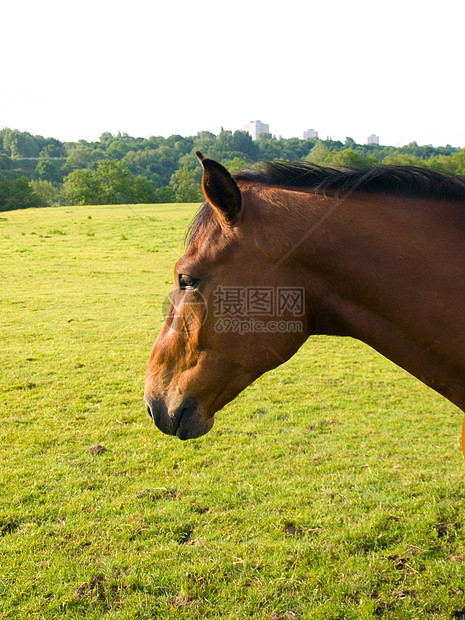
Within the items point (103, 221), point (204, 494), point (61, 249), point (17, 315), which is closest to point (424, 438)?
point (204, 494)

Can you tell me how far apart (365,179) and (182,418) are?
1513mm

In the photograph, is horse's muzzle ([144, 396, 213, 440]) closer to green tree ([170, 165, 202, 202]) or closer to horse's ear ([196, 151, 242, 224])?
horse's ear ([196, 151, 242, 224])

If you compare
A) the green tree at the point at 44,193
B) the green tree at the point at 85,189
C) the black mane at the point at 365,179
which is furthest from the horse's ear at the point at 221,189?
the green tree at the point at 44,193

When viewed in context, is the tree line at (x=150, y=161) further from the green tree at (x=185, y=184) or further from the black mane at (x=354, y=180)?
the black mane at (x=354, y=180)

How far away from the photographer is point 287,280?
2025 millimetres

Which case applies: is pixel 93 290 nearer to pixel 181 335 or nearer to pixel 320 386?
pixel 320 386

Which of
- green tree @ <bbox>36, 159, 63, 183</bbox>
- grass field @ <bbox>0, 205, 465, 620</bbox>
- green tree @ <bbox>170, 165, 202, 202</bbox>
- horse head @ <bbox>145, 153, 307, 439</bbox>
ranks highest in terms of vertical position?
green tree @ <bbox>36, 159, 63, 183</bbox>

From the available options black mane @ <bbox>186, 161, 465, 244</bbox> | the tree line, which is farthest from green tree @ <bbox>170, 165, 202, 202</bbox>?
black mane @ <bbox>186, 161, 465, 244</bbox>

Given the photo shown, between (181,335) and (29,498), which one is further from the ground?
(181,335)

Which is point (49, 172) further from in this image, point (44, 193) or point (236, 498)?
point (236, 498)

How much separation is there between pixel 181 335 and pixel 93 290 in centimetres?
1182

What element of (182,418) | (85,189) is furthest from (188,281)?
(85,189)

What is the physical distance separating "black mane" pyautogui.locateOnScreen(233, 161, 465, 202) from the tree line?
182 mm

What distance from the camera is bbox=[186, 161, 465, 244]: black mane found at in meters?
1.97
